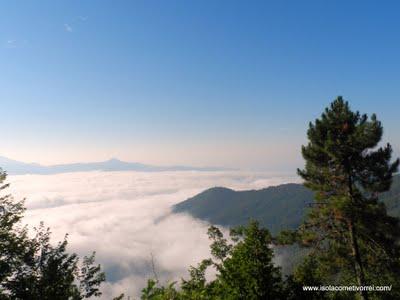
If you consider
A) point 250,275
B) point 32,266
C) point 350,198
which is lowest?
point 32,266

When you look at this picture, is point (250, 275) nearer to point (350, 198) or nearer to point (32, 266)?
point (350, 198)

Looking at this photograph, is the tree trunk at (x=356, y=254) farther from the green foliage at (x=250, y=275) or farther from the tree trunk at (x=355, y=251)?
the green foliage at (x=250, y=275)

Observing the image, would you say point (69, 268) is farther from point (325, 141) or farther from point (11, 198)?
point (325, 141)

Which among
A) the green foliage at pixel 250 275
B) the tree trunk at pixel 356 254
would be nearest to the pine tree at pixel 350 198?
the tree trunk at pixel 356 254

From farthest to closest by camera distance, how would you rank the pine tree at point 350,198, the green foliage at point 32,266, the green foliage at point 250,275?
1. the pine tree at point 350,198
2. the green foliage at point 32,266
3. the green foliage at point 250,275

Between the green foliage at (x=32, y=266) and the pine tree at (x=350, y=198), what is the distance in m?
18.1

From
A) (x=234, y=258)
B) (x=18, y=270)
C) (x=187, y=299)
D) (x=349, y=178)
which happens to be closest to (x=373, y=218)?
(x=349, y=178)

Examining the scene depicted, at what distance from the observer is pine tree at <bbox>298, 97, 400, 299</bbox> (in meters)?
24.7

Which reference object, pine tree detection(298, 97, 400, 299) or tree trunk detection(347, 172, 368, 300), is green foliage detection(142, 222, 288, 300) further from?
tree trunk detection(347, 172, 368, 300)

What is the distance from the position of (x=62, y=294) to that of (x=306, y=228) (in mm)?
19065

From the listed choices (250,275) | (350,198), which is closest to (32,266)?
(250,275)

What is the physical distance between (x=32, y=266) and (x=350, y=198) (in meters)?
22.0

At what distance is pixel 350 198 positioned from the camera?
2448 cm

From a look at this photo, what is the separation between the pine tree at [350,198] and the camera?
24.7 m
